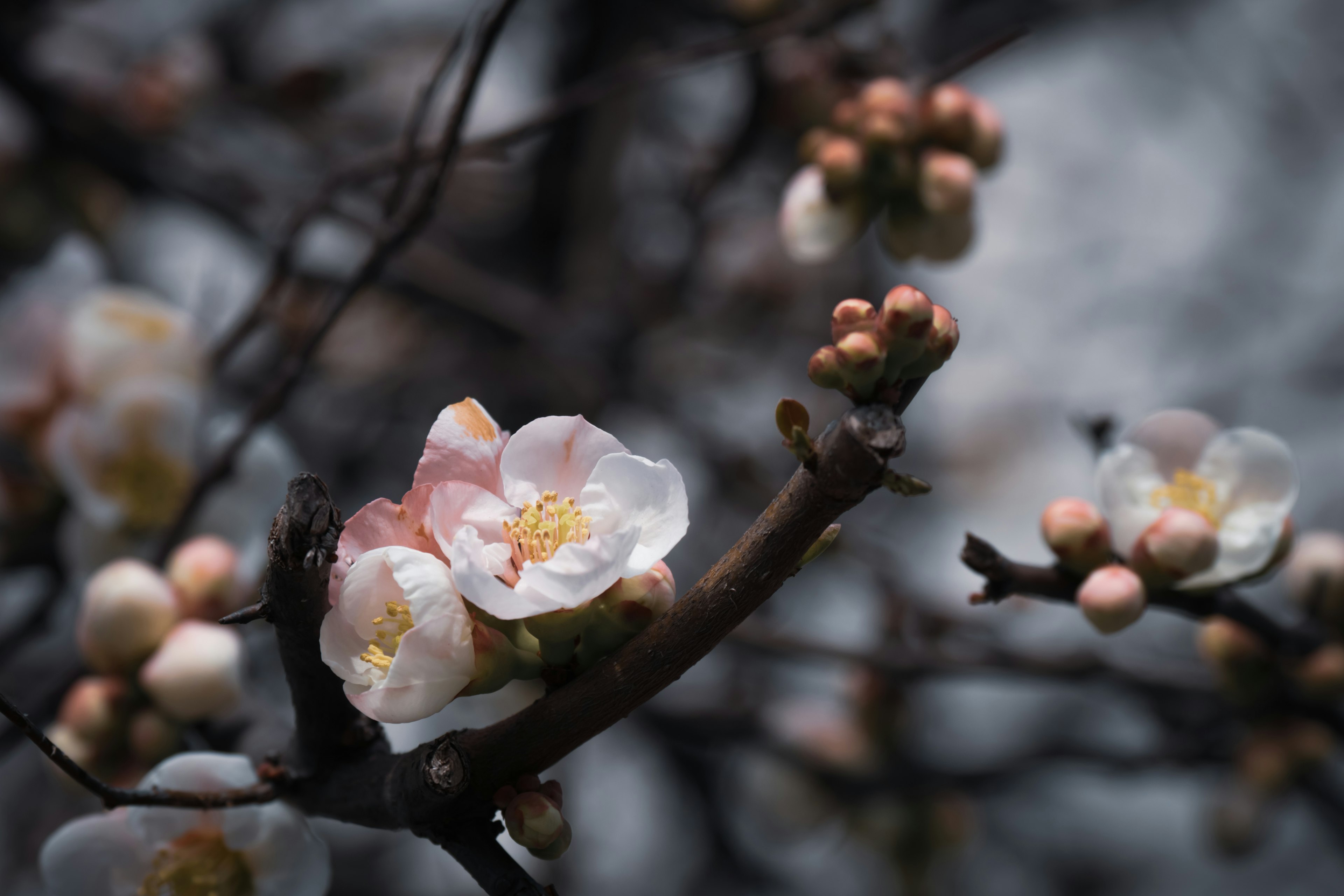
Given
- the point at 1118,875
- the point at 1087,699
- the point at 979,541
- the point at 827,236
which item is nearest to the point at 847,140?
the point at 827,236

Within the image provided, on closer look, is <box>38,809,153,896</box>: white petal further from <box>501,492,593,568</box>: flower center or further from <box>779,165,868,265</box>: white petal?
<box>779,165,868,265</box>: white petal

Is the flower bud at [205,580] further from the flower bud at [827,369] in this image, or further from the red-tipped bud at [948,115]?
the red-tipped bud at [948,115]

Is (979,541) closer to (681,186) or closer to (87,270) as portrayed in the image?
(87,270)

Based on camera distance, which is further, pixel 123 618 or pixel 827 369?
pixel 123 618

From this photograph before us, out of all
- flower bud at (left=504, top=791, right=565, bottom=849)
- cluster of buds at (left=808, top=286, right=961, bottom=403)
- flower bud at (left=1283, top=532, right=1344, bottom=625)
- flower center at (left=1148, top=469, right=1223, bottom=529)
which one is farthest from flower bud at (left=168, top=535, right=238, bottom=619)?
flower bud at (left=1283, top=532, right=1344, bottom=625)

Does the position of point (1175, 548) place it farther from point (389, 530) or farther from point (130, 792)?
point (130, 792)

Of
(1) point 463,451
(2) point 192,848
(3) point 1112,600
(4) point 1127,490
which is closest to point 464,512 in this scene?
(1) point 463,451

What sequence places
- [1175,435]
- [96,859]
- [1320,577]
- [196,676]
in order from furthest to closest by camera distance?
1. [1320,577]
2. [1175,435]
3. [196,676]
4. [96,859]
